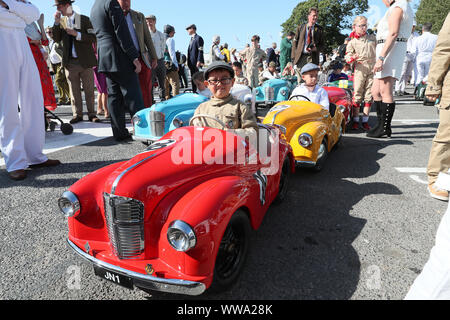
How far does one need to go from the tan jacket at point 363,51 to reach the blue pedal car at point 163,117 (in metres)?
2.94

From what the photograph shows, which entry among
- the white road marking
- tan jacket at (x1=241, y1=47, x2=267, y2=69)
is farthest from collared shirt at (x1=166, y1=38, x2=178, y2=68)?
the white road marking

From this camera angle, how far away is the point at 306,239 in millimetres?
2510

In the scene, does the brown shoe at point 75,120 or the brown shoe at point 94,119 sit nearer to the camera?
the brown shoe at point 75,120

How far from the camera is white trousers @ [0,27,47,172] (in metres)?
3.34

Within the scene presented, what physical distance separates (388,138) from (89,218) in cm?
582

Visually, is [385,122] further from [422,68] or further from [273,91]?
[422,68]

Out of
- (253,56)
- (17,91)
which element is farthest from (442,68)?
(253,56)

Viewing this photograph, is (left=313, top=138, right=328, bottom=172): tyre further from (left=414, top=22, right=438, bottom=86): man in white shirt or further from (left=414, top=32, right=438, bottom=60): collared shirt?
(left=414, top=32, right=438, bottom=60): collared shirt

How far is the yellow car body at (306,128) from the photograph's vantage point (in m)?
3.70

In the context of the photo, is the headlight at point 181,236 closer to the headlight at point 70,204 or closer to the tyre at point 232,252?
the tyre at point 232,252

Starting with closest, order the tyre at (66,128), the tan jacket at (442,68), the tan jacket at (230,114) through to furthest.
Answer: the tan jacket at (230,114), the tan jacket at (442,68), the tyre at (66,128)

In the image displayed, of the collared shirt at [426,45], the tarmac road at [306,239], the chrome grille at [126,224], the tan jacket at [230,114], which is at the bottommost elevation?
the tarmac road at [306,239]

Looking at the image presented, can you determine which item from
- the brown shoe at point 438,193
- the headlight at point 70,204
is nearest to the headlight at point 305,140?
the brown shoe at point 438,193

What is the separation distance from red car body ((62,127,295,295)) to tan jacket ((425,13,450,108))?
2.56m
